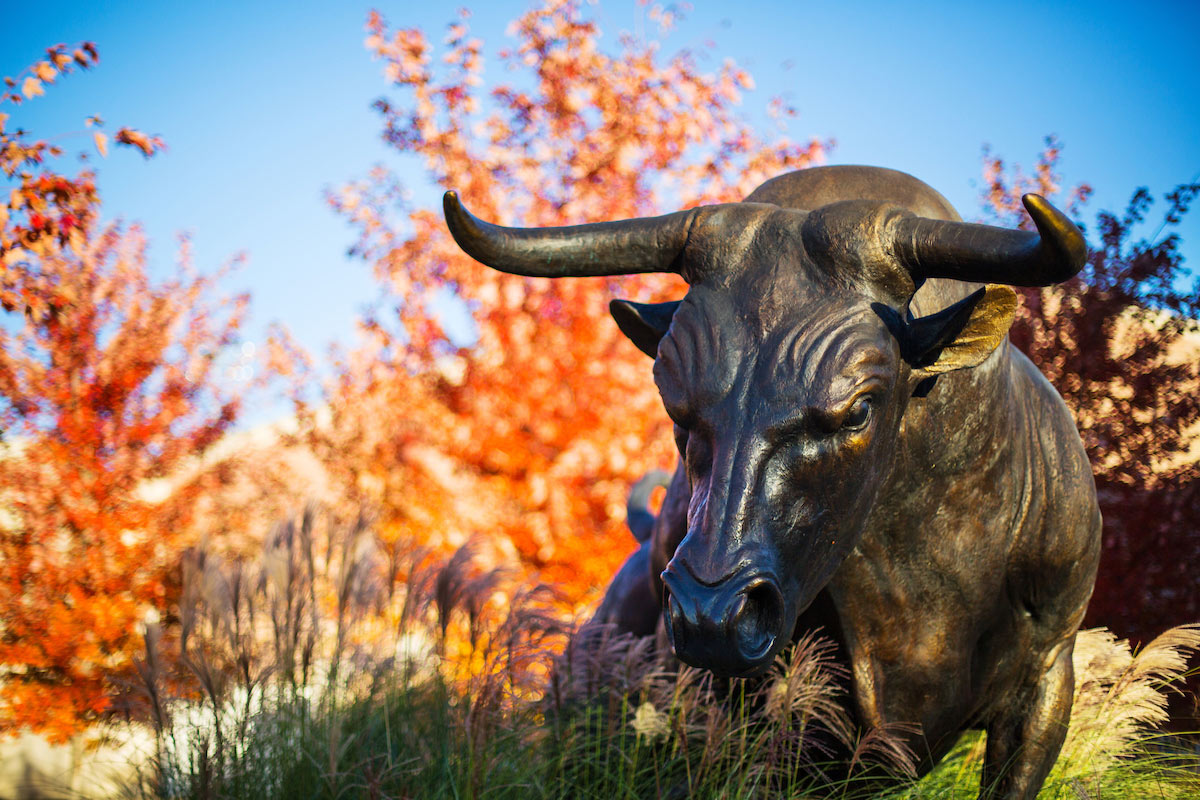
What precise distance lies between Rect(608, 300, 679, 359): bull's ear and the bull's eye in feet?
2.09

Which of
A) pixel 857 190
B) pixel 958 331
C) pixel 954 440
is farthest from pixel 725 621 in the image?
pixel 857 190

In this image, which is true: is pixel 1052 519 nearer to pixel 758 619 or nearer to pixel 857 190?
pixel 857 190

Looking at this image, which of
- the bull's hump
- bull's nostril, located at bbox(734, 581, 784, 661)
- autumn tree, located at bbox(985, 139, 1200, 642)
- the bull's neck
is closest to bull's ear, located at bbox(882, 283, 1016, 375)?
the bull's neck

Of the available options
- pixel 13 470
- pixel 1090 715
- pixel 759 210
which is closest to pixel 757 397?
pixel 759 210

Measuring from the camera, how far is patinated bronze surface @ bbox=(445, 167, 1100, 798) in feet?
6.61

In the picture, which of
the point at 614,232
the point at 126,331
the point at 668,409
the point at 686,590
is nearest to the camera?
the point at 686,590

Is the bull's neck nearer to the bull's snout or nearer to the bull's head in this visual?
the bull's head

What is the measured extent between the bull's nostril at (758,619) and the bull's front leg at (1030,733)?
133 cm

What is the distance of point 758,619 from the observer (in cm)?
193

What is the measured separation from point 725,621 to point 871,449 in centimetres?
61

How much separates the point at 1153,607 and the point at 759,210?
12.1ft

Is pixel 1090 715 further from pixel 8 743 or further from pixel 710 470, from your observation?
pixel 8 743

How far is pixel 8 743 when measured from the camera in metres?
6.30

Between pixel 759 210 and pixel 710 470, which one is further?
pixel 759 210
